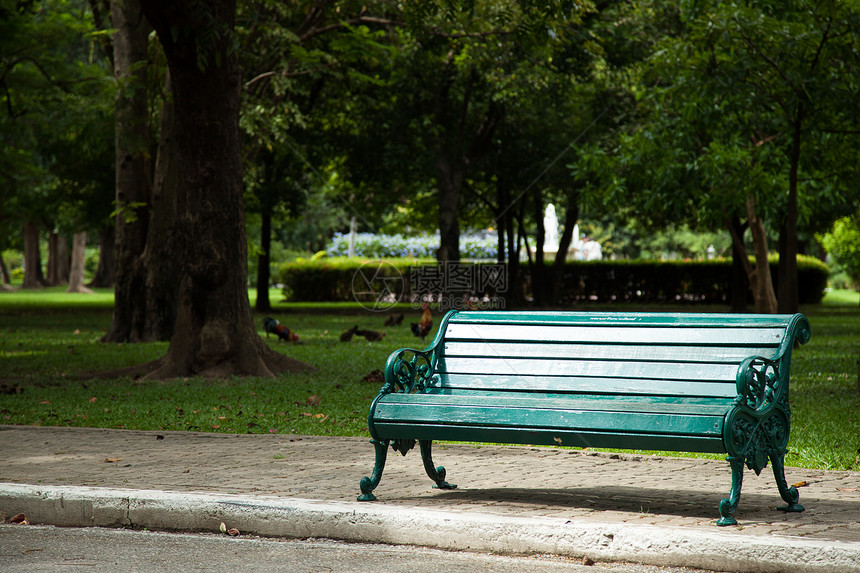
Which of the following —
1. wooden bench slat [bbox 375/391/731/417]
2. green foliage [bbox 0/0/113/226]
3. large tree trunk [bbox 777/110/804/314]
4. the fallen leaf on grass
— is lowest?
the fallen leaf on grass

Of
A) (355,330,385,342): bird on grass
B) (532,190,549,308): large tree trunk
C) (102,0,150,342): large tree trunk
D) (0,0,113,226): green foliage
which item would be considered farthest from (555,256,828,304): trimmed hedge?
(102,0,150,342): large tree trunk

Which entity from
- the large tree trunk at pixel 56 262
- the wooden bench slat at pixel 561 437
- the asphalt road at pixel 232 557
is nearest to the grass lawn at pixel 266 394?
the wooden bench slat at pixel 561 437

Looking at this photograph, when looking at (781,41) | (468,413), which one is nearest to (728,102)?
(781,41)

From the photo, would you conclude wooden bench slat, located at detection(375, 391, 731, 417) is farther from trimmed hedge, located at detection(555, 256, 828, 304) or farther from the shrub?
the shrub

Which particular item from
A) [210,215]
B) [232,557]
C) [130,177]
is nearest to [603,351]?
[232,557]

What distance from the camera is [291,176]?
28.2 metres

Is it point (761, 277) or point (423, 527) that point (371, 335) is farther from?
point (423, 527)

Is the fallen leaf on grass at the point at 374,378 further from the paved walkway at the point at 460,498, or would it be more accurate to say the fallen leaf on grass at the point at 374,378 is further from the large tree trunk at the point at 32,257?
the large tree trunk at the point at 32,257

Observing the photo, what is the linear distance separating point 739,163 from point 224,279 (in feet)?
33.8

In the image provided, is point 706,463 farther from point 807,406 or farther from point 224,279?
point 224,279

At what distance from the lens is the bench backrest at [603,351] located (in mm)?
5414

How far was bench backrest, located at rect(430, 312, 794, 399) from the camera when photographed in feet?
17.8

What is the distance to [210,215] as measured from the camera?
11750mm
